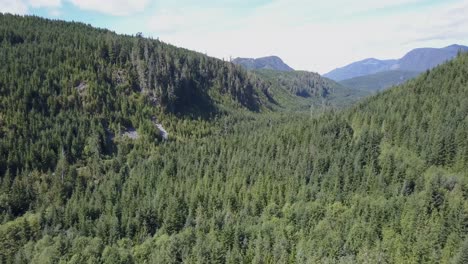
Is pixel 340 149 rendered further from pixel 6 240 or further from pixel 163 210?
pixel 6 240

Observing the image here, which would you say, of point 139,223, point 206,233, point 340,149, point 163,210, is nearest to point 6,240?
point 139,223

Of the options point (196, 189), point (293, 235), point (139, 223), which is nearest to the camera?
point (293, 235)

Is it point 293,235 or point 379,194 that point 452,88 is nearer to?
point 379,194

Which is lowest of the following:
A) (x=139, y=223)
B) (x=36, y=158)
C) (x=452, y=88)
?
(x=139, y=223)

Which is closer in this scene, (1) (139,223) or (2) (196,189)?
(1) (139,223)

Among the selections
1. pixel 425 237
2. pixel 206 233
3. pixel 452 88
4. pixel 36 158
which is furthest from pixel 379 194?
pixel 36 158

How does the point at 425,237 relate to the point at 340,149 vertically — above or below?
below

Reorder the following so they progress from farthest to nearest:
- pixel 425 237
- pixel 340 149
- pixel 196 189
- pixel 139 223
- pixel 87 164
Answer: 1. pixel 87 164
2. pixel 340 149
3. pixel 196 189
4. pixel 139 223
5. pixel 425 237
